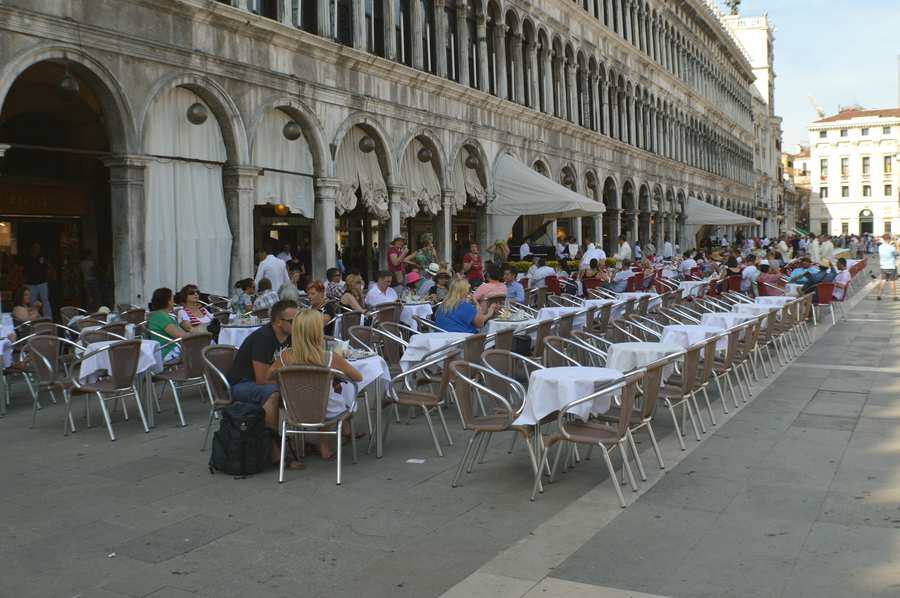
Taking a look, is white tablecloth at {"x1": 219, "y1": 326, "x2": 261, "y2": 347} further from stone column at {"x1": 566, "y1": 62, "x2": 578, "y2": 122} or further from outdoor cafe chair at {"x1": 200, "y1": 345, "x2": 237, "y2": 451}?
stone column at {"x1": 566, "y1": 62, "x2": 578, "y2": 122}

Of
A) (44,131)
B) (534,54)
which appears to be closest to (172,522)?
(44,131)

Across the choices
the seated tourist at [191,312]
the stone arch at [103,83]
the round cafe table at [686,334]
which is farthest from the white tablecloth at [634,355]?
the stone arch at [103,83]

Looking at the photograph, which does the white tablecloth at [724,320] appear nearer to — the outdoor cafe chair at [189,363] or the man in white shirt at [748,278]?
the outdoor cafe chair at [189,363]

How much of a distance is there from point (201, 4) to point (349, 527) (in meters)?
11.0

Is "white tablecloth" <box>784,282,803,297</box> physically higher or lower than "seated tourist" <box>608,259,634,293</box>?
lower

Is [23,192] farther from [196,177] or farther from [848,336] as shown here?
[848,336]

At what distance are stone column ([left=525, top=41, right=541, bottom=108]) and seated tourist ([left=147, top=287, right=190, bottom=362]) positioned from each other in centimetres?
1960

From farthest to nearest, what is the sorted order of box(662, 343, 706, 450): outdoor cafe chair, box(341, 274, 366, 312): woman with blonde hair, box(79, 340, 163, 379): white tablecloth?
1. box(341, 274, 366, 312): woman with blonde hair
2. box(79, 340, 163, 379): white tablecloth
3. box(662, 343, 706, 450): outdoor cafe chair

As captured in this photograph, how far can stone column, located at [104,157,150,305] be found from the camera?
12977 millimetres

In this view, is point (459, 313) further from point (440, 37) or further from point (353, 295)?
point (440, 37)

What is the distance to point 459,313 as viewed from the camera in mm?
9570

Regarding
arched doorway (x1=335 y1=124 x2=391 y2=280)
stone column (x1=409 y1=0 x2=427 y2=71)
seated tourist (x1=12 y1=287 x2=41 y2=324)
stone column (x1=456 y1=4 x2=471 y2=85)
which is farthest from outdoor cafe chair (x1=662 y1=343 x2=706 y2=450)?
stone column (x1=456 y1=4 x2=471 y2=85)

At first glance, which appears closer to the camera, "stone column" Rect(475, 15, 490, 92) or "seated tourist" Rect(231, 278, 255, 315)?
"seated tourist" Rect(231, 278, 255, 315)

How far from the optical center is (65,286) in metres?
17.4
